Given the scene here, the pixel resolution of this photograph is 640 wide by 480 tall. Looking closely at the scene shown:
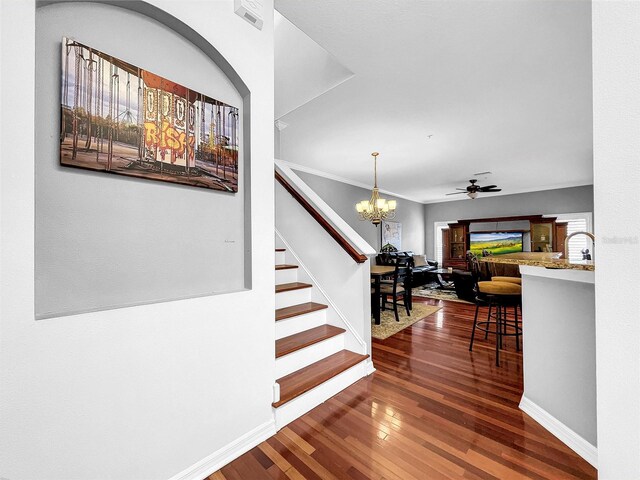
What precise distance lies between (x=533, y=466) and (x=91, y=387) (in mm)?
2118

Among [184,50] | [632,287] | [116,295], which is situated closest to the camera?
[632,287]

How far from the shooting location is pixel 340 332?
2377 mm

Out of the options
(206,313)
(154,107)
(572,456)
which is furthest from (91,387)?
(572,456)

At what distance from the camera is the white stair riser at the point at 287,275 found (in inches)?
110

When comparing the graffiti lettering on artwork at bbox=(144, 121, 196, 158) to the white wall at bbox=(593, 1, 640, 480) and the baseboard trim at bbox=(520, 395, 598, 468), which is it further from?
the baseboard trim at bbox=(520, 395, 598, 468)

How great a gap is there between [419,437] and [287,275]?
70.4 inches

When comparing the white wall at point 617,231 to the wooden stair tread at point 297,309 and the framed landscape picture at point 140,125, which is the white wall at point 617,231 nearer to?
the framed landscape picture at point 140,125

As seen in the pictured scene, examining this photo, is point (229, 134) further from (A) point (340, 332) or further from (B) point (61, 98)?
(A) point (340, 332)

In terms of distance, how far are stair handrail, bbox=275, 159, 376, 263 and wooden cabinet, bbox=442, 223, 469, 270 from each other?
716cm

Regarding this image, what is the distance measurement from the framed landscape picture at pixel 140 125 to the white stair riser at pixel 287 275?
1.44 m

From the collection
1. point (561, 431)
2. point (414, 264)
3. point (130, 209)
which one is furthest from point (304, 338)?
point (414, 264)

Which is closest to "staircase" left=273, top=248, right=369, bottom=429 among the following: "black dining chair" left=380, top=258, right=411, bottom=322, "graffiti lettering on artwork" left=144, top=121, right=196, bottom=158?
"graffiti lettering on artwork" left=144, top=121, right=196, bottom=158

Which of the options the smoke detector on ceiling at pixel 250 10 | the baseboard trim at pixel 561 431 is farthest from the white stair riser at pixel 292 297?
the smoke detector on ceiling at pixel 250 10

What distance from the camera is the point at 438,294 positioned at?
6.06 meters
